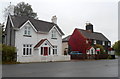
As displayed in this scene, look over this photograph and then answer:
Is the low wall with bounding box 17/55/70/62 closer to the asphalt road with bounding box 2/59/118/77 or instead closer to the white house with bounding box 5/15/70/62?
the white house with bounding box 5/15/70/62

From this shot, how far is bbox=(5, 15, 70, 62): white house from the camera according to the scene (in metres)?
27.5

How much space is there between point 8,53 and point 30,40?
6.38 metres

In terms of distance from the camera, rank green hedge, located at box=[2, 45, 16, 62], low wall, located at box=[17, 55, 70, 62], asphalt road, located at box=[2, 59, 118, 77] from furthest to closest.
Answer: low wall, located at box=[17, 55, 70, 62] → green hedge, located at box=[2, 45, 16, 62] → asphalt road, located at box=[2, 59, 118, 77]

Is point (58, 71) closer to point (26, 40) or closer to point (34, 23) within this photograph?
point (26, 40)

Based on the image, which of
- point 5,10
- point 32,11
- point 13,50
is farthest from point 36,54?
point 32,11

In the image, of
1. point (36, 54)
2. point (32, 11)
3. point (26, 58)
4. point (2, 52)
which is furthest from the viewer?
point (32, 11)

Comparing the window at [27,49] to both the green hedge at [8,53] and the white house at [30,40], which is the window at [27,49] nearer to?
the white house at [30,40]

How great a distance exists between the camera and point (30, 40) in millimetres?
29250

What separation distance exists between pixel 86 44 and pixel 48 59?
16.2 m

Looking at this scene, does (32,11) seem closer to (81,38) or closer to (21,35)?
(81,38)

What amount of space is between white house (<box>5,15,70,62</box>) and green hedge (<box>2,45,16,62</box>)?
1.58 meters

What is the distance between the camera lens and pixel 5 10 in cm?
4412

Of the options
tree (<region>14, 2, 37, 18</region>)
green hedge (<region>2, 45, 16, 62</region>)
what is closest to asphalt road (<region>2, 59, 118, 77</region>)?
green hedge (<region>2, 45, 16, 62</region>)

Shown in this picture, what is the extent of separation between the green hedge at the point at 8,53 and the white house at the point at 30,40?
1.58 metres
